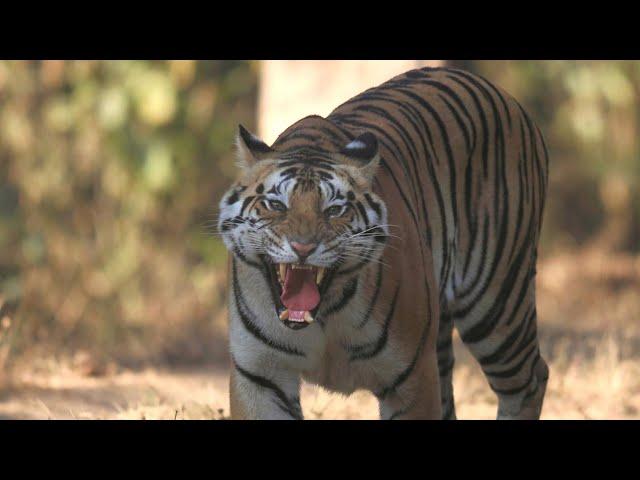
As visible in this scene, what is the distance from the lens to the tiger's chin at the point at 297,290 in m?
3.27

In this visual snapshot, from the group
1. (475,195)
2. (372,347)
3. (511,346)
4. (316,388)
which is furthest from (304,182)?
(316,388)

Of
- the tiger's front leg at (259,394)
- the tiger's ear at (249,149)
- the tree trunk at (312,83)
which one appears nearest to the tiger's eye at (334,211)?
the tiger's ear at (249,149)

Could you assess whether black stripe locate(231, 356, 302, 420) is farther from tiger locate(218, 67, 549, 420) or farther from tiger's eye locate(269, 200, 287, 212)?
tiger's eye locate(269, 200, 287, 212)

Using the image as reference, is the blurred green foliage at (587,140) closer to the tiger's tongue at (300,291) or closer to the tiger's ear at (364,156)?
the tiger's ear at (364,156)

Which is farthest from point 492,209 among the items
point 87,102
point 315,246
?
point 87,102

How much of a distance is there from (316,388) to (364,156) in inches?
66.7

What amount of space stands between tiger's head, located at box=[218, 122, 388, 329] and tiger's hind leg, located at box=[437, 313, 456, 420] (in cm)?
123

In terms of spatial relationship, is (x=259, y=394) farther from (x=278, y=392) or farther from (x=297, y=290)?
(x=297, y=290)

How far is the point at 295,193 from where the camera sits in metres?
3.33

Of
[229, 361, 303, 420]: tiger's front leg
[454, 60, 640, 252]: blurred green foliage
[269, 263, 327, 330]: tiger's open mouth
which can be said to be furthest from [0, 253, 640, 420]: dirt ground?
[454, 60, 640, 252]: blurred green foliage

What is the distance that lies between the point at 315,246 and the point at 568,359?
3783mm

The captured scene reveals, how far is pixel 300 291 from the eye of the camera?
332 cm

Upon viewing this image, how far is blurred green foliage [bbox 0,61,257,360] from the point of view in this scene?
8.11m


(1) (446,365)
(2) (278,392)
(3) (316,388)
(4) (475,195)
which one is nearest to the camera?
(2) (278,392)
